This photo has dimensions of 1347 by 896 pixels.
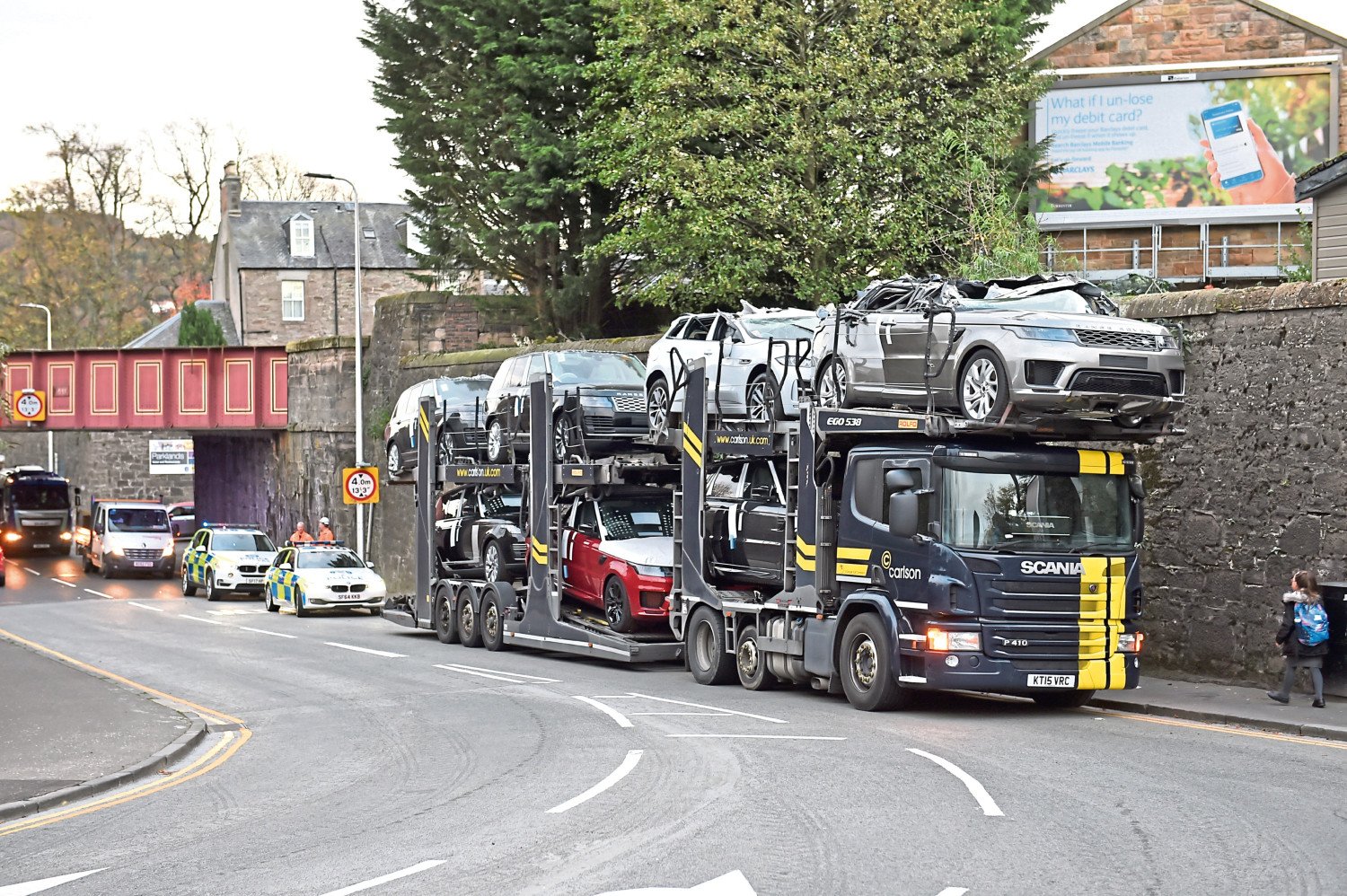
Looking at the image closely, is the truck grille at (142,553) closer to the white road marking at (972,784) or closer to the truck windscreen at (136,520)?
the truck windscreen at (136,520)

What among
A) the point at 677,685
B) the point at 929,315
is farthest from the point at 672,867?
the point at 677,685

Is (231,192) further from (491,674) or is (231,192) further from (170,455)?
(491,674)

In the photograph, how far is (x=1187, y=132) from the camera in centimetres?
4178

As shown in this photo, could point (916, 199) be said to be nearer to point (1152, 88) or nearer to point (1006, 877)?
point (1152, 88)

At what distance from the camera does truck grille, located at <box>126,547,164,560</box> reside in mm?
50500

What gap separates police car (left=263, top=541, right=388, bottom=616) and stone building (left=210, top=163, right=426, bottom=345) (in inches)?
A: 1452

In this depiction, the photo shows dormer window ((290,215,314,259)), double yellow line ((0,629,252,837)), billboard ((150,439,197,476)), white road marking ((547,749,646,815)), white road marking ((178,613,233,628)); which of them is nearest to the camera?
white road marking ((547,749,646,815))

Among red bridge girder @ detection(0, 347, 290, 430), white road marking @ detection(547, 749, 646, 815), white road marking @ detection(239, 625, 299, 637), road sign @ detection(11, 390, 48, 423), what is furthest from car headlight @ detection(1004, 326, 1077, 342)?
road sign @ detection(11, 390, 48, 423)

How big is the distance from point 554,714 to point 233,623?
17.2 metres

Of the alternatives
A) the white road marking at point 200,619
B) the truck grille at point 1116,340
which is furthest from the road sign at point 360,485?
the truck grille at point 1116,340

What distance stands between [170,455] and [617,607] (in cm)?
6079

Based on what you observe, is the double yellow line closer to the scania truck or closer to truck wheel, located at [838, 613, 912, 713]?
the scania truck

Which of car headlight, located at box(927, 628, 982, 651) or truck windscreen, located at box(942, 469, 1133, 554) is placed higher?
truck windscreen, located at box(942, 469, 1133, 554)

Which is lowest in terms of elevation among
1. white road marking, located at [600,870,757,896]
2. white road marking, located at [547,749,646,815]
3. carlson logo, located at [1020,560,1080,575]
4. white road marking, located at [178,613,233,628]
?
white road marking, located at [178,613,233,628]
